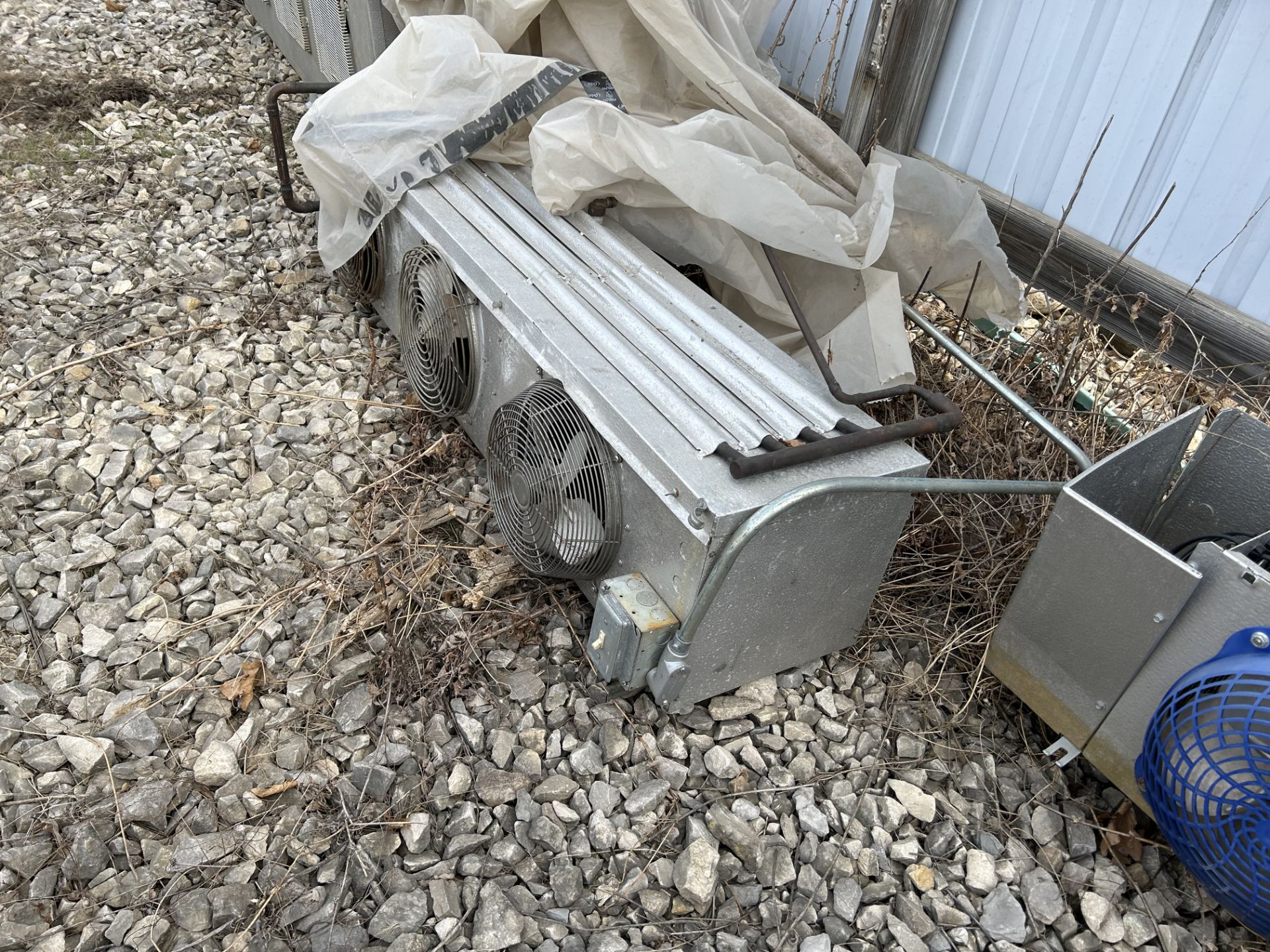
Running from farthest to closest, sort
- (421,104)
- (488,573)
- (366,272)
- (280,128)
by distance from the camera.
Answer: (280,128) → (366,272) → (421,104) → (488,573)

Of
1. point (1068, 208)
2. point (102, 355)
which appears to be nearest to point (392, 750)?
point (102, 355)

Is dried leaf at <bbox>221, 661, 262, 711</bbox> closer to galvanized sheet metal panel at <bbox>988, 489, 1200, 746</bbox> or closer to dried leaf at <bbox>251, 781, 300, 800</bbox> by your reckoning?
dried leaf at <bbox>251, 781, 300, 800</bbox>

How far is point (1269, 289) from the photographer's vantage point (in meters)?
2.95

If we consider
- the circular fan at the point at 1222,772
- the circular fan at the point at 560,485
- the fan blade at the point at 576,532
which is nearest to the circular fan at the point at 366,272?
the circular fan at the point at 560,485

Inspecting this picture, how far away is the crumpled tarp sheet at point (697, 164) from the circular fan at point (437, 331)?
0.32 m

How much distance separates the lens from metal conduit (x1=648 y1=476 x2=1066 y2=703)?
5.97 ft

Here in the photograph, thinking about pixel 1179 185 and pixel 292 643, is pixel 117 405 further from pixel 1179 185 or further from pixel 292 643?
pixel 1179 185

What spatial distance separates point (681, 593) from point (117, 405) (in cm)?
220

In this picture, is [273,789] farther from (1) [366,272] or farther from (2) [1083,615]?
(1) [366,272]

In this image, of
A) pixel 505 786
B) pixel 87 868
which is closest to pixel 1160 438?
pixel 505 786

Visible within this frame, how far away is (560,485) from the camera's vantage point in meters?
2.27

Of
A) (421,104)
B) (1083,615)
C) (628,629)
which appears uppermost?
(421,104)

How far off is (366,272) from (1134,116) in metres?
2.76

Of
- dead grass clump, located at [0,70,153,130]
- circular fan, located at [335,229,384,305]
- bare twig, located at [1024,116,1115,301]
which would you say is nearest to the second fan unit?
Answer: circular fan, located at [335,229,384,305]
